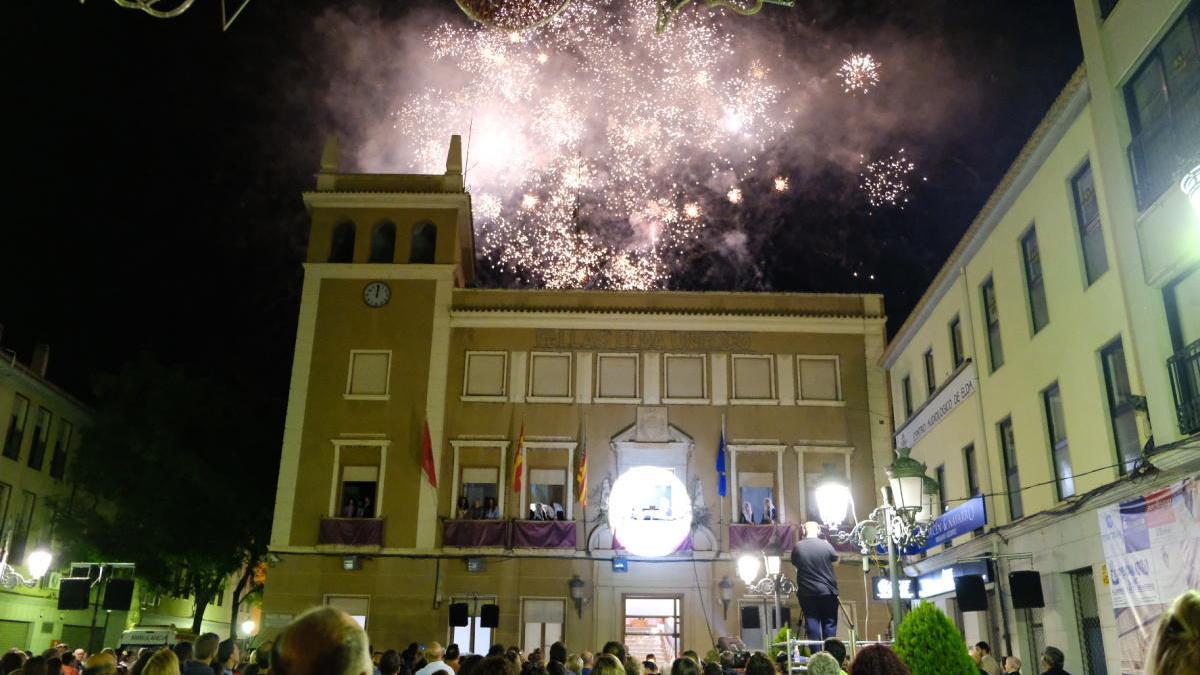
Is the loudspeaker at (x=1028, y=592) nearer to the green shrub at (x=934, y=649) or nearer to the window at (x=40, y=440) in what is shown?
the green shrub at (x=934, y=649)

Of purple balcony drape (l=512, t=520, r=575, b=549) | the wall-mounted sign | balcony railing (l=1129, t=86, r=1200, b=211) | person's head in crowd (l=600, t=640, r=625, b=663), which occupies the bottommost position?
person's head in crowd (l=600, t=640, r=625, b=663)

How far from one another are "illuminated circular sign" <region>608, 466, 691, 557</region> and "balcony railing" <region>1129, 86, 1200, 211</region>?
16010 millimetres

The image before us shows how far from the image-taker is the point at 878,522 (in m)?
12.0

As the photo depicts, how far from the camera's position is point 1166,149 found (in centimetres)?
1157

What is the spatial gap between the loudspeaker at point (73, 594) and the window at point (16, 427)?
1213cm

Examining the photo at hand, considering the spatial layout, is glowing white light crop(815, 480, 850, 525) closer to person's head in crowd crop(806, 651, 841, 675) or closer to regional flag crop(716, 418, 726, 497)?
person's head in crowd crop(806, 651, 841, 675)

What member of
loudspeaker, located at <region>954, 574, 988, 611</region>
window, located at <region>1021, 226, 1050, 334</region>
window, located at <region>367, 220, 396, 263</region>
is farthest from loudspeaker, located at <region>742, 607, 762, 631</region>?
window, located at <region>367, 220, 396, 263</region>

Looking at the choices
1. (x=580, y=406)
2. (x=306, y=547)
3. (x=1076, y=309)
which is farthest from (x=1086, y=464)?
(x=306, y=547)

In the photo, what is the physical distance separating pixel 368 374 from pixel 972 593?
59.4 ft

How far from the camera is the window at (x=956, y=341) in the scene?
20797 millimetres

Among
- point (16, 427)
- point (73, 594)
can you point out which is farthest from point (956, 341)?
point (16, 427)

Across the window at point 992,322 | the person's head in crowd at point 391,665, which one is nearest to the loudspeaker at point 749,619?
the window at point 992,322

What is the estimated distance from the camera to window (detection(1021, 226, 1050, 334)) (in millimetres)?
16141

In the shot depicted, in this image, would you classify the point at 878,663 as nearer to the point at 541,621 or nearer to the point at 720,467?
the point at 720,467
